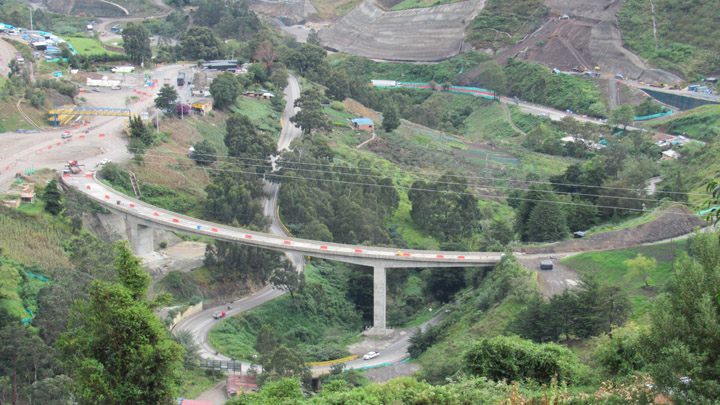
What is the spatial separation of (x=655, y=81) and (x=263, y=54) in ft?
179

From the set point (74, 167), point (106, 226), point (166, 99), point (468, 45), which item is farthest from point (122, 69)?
point (468, 45)

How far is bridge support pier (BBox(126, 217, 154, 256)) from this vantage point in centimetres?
4275

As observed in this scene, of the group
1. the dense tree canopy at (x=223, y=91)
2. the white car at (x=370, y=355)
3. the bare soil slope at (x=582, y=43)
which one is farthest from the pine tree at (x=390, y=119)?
the white car at (x=370, y=355)

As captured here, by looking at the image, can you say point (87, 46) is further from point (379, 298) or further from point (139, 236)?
point (379, 298)

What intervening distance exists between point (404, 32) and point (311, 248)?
90189 millimetres

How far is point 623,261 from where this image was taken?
39.8 metres

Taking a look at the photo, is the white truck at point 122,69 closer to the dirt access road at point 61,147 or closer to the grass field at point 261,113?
the grass field at point 261,113

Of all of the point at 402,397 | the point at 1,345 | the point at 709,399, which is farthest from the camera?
the point at 1,345

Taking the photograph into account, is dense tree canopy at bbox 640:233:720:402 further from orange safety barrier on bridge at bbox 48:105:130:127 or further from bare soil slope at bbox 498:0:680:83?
bare soil slope at bbox 498:0:680:83

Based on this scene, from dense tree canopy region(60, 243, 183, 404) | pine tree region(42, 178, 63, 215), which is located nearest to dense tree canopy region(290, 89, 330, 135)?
pine tree region(42, 178, 63, 215)

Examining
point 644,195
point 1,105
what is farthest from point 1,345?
point 644,195

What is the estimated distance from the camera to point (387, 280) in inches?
1790

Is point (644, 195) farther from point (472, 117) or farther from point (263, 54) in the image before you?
point (263, 54)

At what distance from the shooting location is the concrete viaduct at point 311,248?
135 feet
